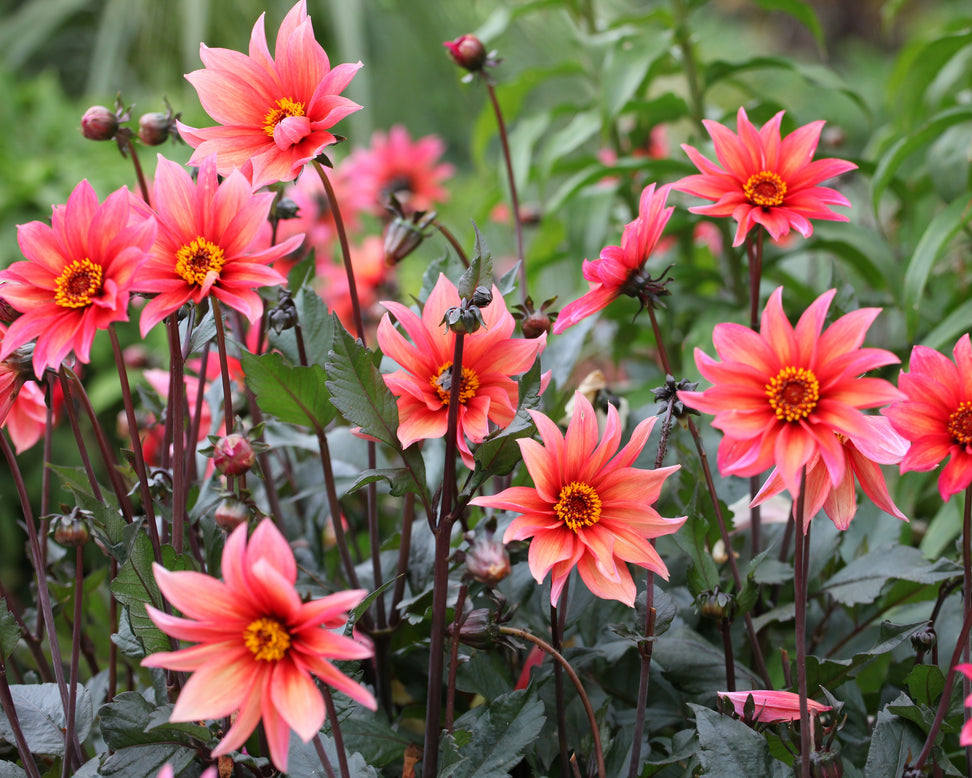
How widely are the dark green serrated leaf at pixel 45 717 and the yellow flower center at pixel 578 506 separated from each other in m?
0.31

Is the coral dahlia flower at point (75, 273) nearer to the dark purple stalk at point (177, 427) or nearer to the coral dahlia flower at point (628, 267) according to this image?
the dark purple stalk at point (177, 427)

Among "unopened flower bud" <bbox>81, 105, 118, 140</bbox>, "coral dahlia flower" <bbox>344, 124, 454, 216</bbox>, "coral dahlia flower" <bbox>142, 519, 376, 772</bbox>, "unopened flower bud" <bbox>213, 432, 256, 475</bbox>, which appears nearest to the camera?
"coral dahlia flower" <bbox>142, 519, 376, 772</bbox>

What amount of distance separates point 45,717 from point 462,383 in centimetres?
33

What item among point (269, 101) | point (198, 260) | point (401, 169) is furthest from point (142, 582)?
point (401, 169)

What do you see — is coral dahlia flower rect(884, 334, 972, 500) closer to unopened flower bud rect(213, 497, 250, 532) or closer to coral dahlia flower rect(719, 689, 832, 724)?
coral dahlia flower rect(719, 689, 832, 724)

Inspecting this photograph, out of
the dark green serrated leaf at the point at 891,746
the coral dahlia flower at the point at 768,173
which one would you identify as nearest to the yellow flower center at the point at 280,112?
the coral dahlia flower at the point at 768,173

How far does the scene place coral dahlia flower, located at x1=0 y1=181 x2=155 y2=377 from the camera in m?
0.42

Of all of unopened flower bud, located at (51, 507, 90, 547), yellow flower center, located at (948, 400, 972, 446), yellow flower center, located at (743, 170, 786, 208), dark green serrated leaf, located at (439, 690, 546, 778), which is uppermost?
yellow flower center, located at (743, 170, 786, 208)

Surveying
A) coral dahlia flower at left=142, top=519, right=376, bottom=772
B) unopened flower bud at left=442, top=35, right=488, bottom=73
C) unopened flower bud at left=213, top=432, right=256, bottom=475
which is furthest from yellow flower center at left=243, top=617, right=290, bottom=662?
unopened flower bud at left=442, top=35, right=488, bottom=73

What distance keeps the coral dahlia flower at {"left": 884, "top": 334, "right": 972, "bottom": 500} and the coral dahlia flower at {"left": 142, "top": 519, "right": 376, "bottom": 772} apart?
0.28 m

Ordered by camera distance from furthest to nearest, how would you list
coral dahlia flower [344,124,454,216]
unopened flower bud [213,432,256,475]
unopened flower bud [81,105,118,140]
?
coral dahlia flower [344,124,454,216], unopened flower bud [81,105,118,140], unopened flower bud [213,432,256,475]

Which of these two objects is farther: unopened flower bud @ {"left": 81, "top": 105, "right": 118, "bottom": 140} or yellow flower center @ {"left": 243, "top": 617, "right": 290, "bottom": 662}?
unopened flower bud @ {"left": 81, "top": 105, "right": 118, "bottom": 140}

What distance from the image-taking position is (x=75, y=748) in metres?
0.51

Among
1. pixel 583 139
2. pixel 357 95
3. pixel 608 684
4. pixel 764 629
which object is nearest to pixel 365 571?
pixel 608 684
